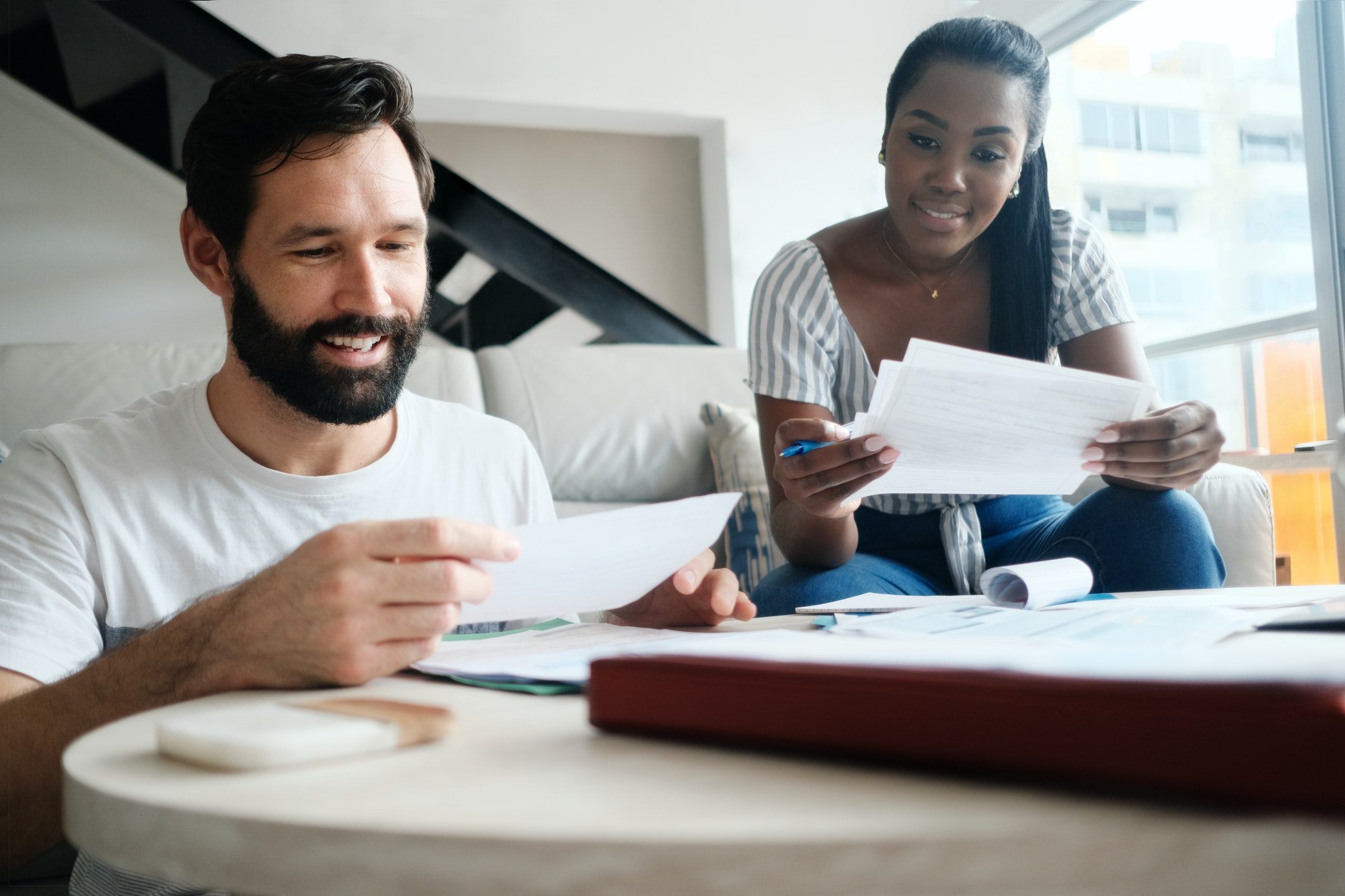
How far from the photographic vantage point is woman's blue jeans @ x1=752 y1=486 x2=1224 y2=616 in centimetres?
122

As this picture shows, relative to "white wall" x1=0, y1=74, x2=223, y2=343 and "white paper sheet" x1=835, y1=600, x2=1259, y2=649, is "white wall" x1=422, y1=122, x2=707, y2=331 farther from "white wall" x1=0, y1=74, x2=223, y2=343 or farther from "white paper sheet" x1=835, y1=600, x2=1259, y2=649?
"white paper sheet" x1=835, y1=600, x2=1259, y2=649

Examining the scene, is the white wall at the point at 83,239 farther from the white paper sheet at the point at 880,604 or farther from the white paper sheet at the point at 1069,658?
the white paper sheet at the point at 1069,658

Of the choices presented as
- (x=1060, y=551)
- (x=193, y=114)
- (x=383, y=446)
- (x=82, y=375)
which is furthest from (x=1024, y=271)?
(x=193, y=114)

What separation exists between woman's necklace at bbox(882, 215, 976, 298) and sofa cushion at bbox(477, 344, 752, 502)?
2.69 ft

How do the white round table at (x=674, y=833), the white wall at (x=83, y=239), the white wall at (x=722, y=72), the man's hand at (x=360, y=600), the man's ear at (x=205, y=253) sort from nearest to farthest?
the white round table at (x=674, y=833)
the man's hand at (x=360, y=600)
the man's ear at (x=205, y=253)
the white wall at (x=83, y=239)
the white wall at (x=722, y=72)

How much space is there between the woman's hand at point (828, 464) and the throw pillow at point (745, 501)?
3.27 feet

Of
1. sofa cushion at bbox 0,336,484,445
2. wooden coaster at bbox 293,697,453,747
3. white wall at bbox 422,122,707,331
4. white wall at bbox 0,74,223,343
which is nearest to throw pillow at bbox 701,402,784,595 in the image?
sofa cushion at bbox 0,336,484,445

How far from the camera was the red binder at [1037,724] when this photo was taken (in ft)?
0.88

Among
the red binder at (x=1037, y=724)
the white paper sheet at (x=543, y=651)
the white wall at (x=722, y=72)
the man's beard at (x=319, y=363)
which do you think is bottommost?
the white paper sheet at (x=543, y=651)

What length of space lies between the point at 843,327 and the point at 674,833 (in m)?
1.26

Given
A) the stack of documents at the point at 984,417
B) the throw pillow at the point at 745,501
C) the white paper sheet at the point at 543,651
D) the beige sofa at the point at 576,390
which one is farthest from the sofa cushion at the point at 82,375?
the white paper sheet at the point at 543,651

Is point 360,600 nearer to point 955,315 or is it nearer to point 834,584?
point 834,584

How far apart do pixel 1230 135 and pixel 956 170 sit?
2356 mm

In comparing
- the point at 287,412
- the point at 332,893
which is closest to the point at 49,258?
the point at 287,412
